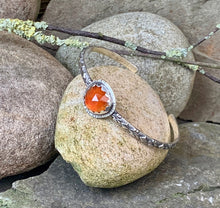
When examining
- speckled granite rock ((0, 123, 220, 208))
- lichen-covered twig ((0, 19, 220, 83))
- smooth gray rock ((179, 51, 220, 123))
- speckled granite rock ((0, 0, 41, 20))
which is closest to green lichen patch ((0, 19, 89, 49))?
lichen-covered twig ((0, 19, 220, 83))

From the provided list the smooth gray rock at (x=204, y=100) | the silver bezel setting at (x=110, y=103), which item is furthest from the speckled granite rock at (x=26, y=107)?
the smooth gray rock at (x=204, y=100)

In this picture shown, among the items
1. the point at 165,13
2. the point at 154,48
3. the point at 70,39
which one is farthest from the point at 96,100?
the point at 165,13

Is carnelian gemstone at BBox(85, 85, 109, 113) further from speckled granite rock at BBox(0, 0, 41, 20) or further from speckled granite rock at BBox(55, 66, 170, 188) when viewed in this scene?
speckled granite rock at BBox(0, 0, 41, 20)

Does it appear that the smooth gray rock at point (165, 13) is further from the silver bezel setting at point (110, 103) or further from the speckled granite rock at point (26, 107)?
the silver bezel setting at point (110, 103)

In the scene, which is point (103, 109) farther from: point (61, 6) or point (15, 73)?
point (61, 6)

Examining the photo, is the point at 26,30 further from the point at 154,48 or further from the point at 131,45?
the point at 154,48
